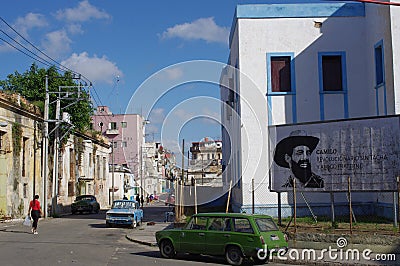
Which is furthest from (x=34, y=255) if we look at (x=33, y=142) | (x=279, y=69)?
(x=33, y=142)

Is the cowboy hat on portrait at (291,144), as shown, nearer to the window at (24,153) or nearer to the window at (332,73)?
the window at (332,73)

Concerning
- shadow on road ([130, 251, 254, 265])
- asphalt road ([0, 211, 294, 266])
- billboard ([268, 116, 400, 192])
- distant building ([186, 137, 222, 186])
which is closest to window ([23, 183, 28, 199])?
asphalt road ([0, 211, 294, 266])

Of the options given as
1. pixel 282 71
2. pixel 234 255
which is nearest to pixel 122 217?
pixel 282 71

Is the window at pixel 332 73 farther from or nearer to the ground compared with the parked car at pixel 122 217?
farther from the ground

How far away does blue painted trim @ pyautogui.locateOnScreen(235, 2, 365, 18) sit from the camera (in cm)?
2558

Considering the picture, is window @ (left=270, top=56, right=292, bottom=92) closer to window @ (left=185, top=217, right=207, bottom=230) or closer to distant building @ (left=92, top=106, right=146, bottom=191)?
window @ (left=185, top=217, right=207, bottom=230)

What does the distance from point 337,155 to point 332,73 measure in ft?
24.5

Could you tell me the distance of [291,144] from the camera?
69.5ft

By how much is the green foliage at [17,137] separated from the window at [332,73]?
2090cm

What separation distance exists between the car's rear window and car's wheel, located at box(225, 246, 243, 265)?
857 millimetres

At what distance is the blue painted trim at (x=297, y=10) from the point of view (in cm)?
2558

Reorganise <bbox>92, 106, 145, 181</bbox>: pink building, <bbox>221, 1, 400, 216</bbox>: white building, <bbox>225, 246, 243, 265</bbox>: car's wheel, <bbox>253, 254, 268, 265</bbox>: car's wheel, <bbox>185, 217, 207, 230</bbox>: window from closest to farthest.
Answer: <bbox>225, 246, 243, 265</bbox>: car's wheel → <bbox>253, 254, 268, 265</bbox>: car's wheel → <bbox>185, 217, 207, 230</bbox>: window → <bbox>221, 1, 400, 216</bbox>: white building → <bbox>92, 106, 145, 181</bbox>: pink building

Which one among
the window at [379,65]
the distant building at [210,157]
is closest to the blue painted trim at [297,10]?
the window at [379,65]

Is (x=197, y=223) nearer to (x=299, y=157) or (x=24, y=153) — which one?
(x=299, y=157)
